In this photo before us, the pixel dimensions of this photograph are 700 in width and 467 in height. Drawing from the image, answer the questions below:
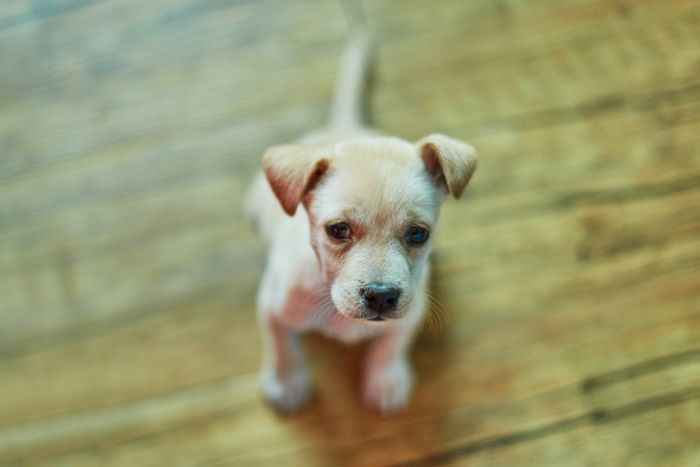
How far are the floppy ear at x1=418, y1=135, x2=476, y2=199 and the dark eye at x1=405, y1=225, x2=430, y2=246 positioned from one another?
117 millimetres

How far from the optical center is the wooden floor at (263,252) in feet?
7.79

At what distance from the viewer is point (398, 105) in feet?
8.87

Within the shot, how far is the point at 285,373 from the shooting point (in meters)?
2.30

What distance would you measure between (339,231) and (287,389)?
29.7 inches

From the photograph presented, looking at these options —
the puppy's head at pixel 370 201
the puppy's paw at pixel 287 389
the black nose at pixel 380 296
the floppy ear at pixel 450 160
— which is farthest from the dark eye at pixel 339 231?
the puppy's paw at pixel 287 389

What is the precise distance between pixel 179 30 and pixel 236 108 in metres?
0.39

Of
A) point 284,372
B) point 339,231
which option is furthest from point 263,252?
point 339,231

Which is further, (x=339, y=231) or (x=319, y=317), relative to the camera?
(x=319, y=317)

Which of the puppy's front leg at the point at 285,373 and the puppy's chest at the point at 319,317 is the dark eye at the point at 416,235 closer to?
the puppy's chest at the point at 319,317

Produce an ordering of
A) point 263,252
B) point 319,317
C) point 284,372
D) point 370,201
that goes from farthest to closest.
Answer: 1. point 263,252
2. point 284,372
3. point 319,317
4. point 370,201

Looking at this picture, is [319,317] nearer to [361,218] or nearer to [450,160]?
[361,218]

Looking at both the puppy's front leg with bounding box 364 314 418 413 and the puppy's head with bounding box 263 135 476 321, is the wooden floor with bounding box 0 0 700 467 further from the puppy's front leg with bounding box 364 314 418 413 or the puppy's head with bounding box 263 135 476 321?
the puppy's head with bounding box 263 135 476 321

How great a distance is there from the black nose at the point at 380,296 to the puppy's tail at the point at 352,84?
31.9 inches

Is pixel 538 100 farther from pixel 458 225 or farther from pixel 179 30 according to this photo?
pixel 179 30
